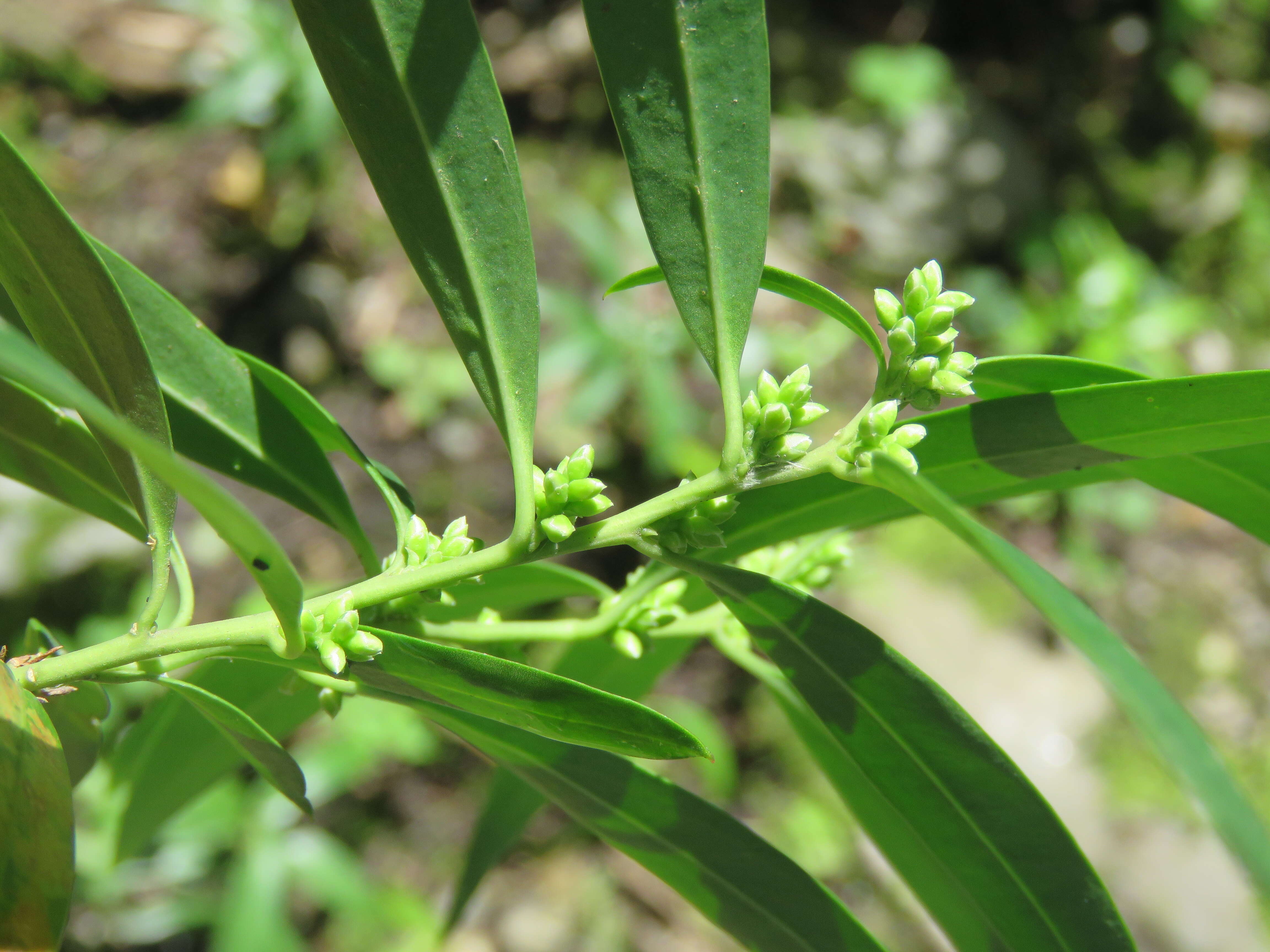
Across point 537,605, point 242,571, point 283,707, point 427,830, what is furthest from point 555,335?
point 283,707

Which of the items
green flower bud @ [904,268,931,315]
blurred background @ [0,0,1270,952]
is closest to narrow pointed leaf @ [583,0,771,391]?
green flower bud @ [904,268,931,315]

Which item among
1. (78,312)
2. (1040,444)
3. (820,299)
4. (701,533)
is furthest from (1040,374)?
(78,312)

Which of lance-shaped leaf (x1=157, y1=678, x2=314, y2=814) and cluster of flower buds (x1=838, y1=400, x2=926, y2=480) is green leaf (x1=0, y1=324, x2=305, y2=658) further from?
cluster of flower buds (x1=838, y1=400, x2=926, y2=480)

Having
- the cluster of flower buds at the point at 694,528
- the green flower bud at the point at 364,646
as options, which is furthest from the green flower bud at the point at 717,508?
the green flower bud at the point at 364,646

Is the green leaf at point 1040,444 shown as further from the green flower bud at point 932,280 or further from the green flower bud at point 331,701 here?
the green flower bud at point 331,701

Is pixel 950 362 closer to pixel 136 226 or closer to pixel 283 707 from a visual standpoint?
pixel 283 707
